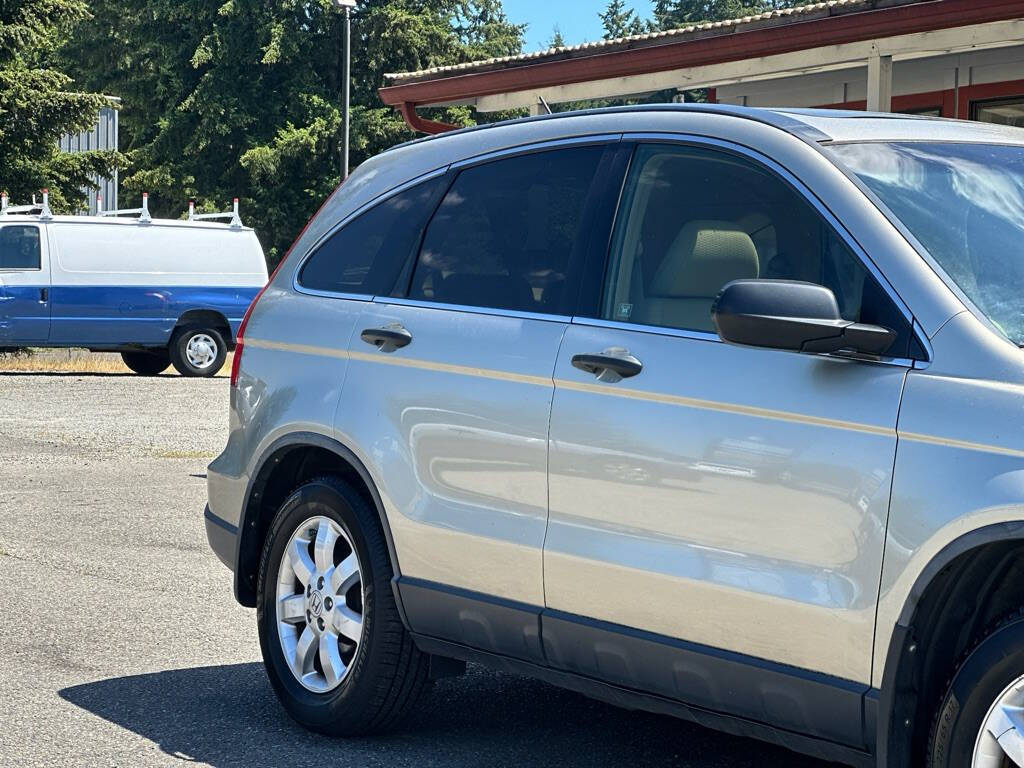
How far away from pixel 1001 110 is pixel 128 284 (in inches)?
472

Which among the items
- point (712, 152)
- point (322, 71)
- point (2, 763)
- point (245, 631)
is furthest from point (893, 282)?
point (322, 71)

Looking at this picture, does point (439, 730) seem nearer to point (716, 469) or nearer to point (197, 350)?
point (716, 469)

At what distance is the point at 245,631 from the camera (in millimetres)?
6859

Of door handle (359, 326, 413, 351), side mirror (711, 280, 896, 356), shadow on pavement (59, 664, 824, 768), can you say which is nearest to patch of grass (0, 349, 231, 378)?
shadow on pavement (59, 664, 824, 768)

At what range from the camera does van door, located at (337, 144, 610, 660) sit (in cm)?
452

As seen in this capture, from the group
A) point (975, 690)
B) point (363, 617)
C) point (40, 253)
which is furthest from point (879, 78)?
point (40, 253)

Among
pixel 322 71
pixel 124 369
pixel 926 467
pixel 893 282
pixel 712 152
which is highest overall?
pixel 322 71

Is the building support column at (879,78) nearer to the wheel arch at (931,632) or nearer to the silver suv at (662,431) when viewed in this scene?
the silver suv at (662,431)

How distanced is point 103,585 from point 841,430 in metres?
4.93

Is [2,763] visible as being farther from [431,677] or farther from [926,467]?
[926,467]

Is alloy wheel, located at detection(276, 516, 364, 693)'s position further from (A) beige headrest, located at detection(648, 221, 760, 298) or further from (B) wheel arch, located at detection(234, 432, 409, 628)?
(A) beige headrest, located at detection(648, 221, 760, 298)

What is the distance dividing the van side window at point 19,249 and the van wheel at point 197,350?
7.55 feet

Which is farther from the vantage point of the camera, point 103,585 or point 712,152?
point 103,585

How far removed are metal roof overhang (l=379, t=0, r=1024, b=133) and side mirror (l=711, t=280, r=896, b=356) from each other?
33.1 feet
